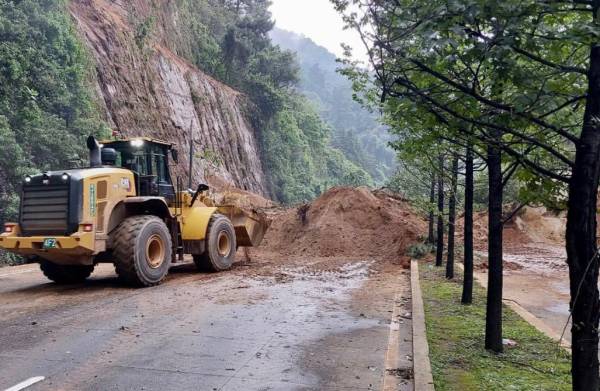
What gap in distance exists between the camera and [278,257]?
694 inches

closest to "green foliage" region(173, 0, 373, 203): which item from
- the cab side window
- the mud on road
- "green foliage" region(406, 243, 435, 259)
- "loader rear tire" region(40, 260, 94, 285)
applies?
"green foliage" region(406, 243, 435, 259)

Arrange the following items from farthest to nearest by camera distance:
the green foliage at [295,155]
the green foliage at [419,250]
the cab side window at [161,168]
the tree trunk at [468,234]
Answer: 1. the green foliage at [295,155]
2. the green foliage at [419,250]
3. the cab side window at [161,168]
4. the tree trunk at [468,234]

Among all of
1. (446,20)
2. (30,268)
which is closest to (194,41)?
(30,268)

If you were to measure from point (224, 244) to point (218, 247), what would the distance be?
1.23 feet

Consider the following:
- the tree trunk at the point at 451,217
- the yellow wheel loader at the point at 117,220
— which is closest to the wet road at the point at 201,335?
the yellow wheel loader at the point at 117,220

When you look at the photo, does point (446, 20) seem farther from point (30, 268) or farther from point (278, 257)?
point (278, 257)

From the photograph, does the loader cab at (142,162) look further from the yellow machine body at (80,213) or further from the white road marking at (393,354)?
the white road marking at (393,354)

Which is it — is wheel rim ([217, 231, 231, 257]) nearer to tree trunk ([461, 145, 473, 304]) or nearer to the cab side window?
the cab side window

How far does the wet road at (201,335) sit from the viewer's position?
5.08 meters

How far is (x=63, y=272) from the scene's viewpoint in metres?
10.5

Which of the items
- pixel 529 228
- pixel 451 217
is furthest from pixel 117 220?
pixel 529 228

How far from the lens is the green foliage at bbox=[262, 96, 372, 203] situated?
4841cm

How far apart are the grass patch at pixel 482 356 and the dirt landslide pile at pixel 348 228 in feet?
27.1

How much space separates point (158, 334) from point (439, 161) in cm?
622
